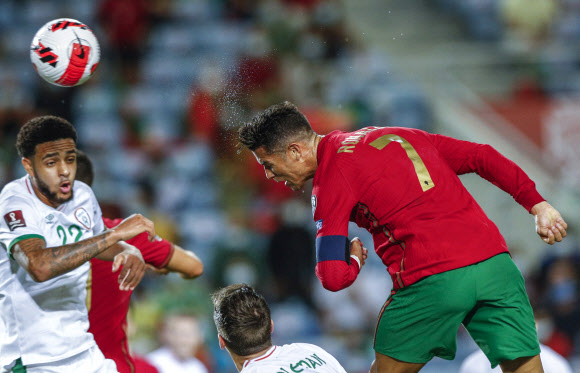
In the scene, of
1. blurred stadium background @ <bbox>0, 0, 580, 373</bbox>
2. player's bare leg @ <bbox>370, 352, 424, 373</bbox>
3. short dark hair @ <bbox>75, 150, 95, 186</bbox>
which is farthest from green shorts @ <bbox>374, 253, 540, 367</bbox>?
blurred stadium background @ <bbox>0, 0, 580, 373</bbox>

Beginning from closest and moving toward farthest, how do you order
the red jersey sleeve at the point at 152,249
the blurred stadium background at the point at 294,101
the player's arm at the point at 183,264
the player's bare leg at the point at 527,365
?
the player's bare leg at the point at 527,365, the red jersey sleeve at the point at 152,249, the player's arm at the point at 183,264, the blurred stadium background at the point at 294,101

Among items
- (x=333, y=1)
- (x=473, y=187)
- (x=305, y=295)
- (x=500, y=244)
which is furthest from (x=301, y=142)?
(x=333, y=1)

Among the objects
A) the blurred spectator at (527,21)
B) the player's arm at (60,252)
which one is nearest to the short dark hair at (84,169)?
the player's arm at (60,252)

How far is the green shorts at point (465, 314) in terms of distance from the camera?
3312mm

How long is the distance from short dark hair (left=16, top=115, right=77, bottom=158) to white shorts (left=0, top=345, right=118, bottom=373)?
40.7 inches

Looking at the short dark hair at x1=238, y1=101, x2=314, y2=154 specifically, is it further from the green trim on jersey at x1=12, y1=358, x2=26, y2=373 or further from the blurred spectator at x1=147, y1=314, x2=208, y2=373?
the blurred spectator at x1=147, y1=314, x2=208, y2=373

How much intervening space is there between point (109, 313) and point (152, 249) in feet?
1.46

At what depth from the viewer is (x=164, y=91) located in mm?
9789

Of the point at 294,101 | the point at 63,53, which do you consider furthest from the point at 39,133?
the point at 294,101

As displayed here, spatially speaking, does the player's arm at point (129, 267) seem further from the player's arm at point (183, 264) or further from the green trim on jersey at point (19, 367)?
the player's arm at point (183, 264)

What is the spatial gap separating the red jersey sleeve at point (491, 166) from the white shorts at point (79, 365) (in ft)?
6.65

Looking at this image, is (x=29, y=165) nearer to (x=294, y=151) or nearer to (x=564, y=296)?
(x=294, y=151)

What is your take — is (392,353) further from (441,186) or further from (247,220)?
(247,220)

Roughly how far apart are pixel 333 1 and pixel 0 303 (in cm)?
774
